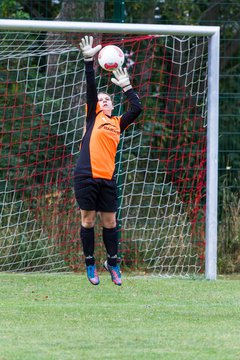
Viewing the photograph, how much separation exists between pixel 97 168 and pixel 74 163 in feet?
9.32

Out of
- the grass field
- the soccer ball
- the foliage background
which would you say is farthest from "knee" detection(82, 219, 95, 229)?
the foliage background

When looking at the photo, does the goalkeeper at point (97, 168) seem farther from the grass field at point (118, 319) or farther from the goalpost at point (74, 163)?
the goalpost at point (74, 163)

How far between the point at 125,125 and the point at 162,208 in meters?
2.61

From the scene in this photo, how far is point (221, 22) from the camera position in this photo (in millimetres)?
13625

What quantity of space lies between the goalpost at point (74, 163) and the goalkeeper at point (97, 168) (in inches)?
81.8

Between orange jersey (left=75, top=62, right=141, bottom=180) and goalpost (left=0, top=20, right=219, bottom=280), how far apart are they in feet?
6.93

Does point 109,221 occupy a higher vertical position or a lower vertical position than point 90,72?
lower

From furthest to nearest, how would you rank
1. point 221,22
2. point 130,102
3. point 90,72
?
point 221,22 → point 130,102 → point 90,72

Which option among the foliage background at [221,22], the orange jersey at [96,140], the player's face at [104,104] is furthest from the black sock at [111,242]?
the foliage background at [221,22]

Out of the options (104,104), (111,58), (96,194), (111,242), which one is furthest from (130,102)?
(111,242)

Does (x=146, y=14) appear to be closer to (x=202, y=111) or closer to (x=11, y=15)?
(x=11, y=15)

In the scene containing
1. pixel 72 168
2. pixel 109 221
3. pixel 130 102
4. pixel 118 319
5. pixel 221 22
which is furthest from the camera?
pixel 221 22

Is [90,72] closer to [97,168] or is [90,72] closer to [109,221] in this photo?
[97,168]

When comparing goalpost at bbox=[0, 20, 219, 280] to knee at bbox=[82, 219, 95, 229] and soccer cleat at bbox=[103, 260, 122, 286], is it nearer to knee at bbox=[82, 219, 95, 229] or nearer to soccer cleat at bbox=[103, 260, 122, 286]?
soccer cleat at bbox=[103, 260, 122, 286]
